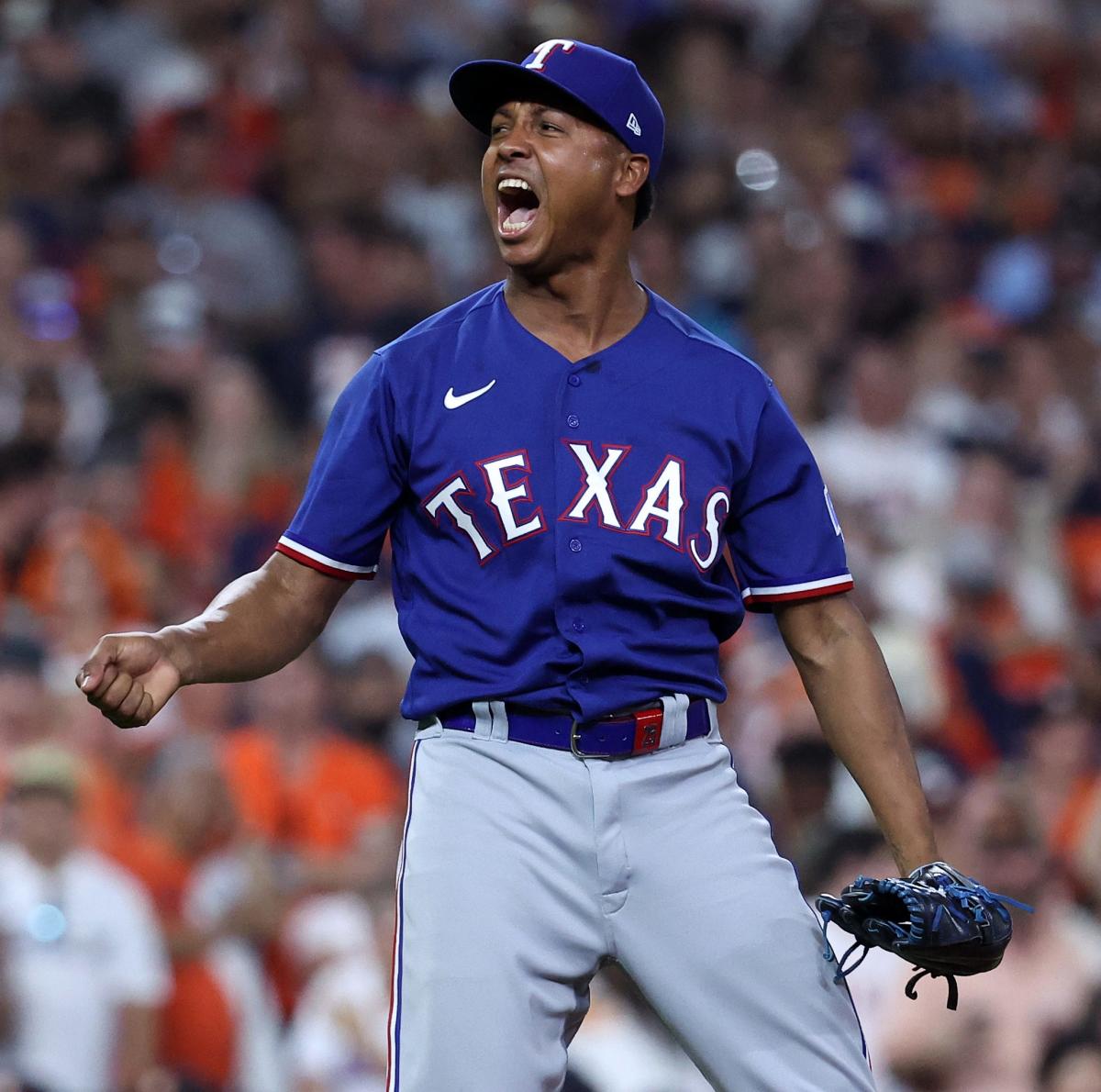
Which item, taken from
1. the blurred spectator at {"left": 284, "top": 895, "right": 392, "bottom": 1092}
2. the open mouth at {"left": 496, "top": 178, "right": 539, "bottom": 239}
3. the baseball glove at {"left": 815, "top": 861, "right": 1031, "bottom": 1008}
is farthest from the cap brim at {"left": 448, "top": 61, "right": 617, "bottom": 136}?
the blurred spectator at {"left": 284, "top": 895, "right": 392, "bottom": 1092}

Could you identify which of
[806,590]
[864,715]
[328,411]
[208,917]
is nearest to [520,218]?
[806,590]

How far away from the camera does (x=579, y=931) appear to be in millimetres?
2572

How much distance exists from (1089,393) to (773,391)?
5.79 metres

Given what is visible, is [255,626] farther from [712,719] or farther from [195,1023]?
[195,1023]

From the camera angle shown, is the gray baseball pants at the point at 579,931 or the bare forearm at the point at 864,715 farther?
the bare forearm at the point at 864,715

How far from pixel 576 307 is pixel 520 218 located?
16 centimetres

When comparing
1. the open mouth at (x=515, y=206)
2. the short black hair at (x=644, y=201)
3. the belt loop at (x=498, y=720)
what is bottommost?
the belt loop at (x=498, y=720)

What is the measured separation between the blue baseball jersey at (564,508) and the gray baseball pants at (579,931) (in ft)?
0.44

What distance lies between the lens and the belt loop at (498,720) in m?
2.66

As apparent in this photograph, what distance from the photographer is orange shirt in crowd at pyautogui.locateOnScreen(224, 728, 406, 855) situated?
18.1 feet

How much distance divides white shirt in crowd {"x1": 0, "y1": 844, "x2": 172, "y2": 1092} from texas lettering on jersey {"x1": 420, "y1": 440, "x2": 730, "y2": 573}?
2674 millimetres

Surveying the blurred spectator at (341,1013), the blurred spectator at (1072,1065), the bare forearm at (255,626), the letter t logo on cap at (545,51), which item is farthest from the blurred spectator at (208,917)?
the letter t logo on cap at (545,51)

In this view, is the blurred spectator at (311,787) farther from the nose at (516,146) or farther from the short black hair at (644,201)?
the nose at (516,146)

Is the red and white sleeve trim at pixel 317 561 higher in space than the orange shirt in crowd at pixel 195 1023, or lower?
higher
